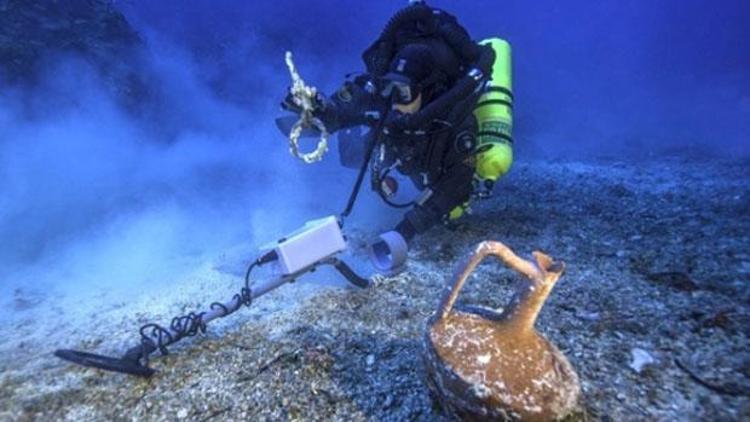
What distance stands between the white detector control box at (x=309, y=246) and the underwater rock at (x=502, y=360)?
128 cm

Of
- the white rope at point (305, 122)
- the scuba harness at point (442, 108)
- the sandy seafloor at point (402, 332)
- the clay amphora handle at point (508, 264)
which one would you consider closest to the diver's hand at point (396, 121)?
the scuba harness at point (442, 108)

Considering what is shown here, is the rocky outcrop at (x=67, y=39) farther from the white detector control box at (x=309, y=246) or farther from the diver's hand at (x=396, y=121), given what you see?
the white detector control box at (x=309, y=246)

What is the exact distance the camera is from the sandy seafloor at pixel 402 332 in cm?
223

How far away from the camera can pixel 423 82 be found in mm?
4379

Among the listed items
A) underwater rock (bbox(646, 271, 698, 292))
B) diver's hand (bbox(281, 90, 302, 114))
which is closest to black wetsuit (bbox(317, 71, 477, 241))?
diver's hand (bbox(281, 90, 302, 114))

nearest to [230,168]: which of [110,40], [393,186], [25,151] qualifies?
[25,151]

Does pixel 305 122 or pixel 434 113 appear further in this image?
pixel 434 113

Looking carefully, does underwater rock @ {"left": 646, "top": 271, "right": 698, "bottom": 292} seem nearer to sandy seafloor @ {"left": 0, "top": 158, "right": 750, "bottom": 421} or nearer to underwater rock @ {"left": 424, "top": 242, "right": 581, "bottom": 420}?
sandy seafloor @ {"left": 0, "top": 158, "right": 750, "bottom": 421}

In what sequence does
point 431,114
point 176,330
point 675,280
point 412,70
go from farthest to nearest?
point 412,70 < point 431,114 < point 675,280 < point 176,330

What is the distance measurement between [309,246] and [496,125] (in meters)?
2.83

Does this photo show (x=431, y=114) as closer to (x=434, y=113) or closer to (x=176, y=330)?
(x=434, y=113)

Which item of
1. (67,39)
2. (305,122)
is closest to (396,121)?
(305,122)

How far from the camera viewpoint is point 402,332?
2.91 metres

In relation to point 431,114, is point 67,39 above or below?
above
